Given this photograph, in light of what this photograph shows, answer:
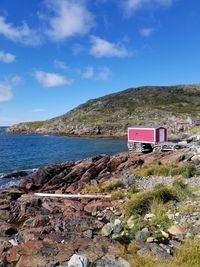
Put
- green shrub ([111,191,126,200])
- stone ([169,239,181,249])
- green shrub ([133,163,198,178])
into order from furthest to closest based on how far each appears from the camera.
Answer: green shrub ([133,163,198,178]) → green shrub ([111,191,126,200]) → stone ([169,239,181,249])

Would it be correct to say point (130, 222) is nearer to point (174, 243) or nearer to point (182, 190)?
point (174, 243)

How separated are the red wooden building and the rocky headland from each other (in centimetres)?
2065

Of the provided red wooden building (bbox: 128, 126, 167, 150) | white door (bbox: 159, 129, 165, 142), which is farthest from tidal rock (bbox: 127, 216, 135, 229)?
white door (bbox: 159, 129, 165, 142)

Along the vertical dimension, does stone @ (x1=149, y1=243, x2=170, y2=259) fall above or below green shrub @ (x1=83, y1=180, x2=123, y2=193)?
above

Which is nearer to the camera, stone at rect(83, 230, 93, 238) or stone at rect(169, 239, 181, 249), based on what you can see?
stone at rect(169, 239, 181, 249)

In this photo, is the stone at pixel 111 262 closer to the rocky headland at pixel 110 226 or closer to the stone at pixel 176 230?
the rocky headland at pixel 110 226

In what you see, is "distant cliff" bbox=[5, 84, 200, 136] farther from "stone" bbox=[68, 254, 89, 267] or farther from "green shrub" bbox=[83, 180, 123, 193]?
"stone" bbox=[68, 254, 89, 267]

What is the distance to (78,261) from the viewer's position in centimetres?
1209

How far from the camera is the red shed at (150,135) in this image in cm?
4994

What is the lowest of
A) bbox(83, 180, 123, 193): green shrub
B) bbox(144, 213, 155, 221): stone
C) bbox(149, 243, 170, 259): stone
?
bbox(83, 180, 123, 193): green shrub

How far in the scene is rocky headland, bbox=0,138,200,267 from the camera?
12766 mm

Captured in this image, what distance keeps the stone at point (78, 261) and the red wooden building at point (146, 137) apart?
127 ft

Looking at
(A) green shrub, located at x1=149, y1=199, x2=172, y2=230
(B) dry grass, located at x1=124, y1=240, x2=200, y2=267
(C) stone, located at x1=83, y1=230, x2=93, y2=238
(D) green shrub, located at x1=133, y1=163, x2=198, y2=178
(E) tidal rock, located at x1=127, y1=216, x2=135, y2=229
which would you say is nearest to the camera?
(B) dry grass, located at x1=124, y1=240, x2=200, y2=267

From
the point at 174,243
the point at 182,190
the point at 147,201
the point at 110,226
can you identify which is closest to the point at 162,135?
the point at 182,190
